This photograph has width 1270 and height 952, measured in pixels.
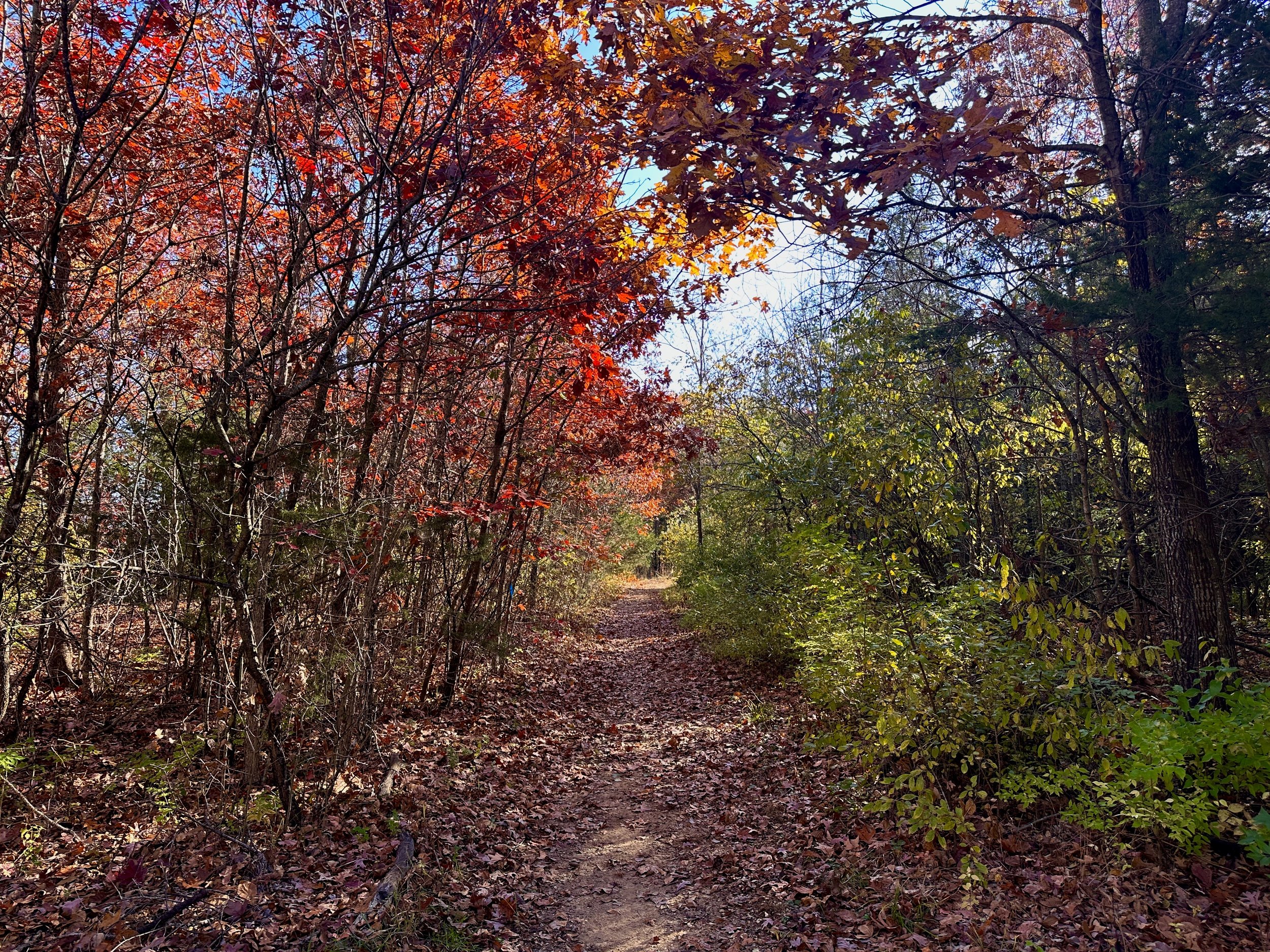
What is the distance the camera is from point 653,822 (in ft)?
20.7

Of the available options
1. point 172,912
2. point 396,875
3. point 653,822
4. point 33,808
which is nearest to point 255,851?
point 172,912

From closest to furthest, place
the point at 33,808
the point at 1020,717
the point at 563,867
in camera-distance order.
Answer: the point at 33,808 → the point at 1020,717 → the point at 563,867

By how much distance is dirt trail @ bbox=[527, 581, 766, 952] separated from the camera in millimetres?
4559

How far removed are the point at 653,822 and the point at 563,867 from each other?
111 cm

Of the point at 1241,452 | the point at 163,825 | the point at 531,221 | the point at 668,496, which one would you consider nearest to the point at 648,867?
the point at 163,825

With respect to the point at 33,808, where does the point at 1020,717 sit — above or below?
above

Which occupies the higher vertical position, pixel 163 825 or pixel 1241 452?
pixel 1241 452

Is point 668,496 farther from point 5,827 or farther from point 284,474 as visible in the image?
point 5,827

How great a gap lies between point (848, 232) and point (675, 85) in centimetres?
127

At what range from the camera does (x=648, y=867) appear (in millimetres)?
5445

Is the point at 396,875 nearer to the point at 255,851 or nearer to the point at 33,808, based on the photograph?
the point at 255,851

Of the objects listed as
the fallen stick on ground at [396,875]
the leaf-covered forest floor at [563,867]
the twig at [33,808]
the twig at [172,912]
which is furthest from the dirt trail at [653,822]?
the twig at [33,808]

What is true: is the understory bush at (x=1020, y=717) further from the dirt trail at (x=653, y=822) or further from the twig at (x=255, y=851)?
the twig at (x=255, y=851)

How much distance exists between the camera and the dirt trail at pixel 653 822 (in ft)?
15.0
